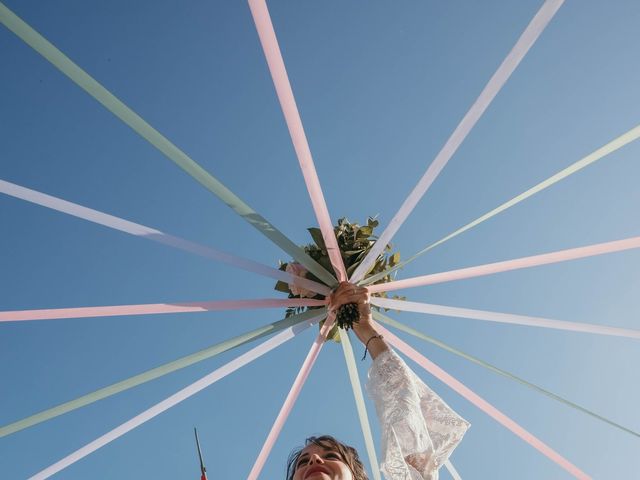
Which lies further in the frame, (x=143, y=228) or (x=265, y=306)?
(x=265, y=306)

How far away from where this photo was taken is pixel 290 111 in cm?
188

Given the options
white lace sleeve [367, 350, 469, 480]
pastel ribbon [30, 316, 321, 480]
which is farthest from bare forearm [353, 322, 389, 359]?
pastel ribbon [30, 316, 321, 480]

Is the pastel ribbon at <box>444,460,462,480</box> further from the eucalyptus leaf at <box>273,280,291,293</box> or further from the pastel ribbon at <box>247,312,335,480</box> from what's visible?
the eucalyptus leaf at <box>273,280,291,293</box>

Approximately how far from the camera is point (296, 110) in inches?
74.7

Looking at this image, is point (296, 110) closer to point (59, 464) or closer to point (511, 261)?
point (511, 261)

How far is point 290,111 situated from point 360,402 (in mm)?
2236

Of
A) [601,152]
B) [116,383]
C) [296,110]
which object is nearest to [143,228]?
[116,383]

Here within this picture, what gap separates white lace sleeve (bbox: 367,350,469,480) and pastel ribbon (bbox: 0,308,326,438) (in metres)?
0.78

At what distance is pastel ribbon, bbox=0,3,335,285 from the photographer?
1458 mm

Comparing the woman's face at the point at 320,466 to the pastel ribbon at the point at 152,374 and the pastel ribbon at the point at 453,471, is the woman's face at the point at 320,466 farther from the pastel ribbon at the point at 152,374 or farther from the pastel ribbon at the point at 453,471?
the pastel ribbon at the point at 453,471

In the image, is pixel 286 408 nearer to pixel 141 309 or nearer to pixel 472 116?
pixel 141 309

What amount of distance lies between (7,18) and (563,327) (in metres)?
3.13

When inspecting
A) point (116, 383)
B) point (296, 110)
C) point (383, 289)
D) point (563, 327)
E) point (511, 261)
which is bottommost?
point (563, 327)

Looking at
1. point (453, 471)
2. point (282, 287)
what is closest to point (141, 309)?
point (282, 287)
